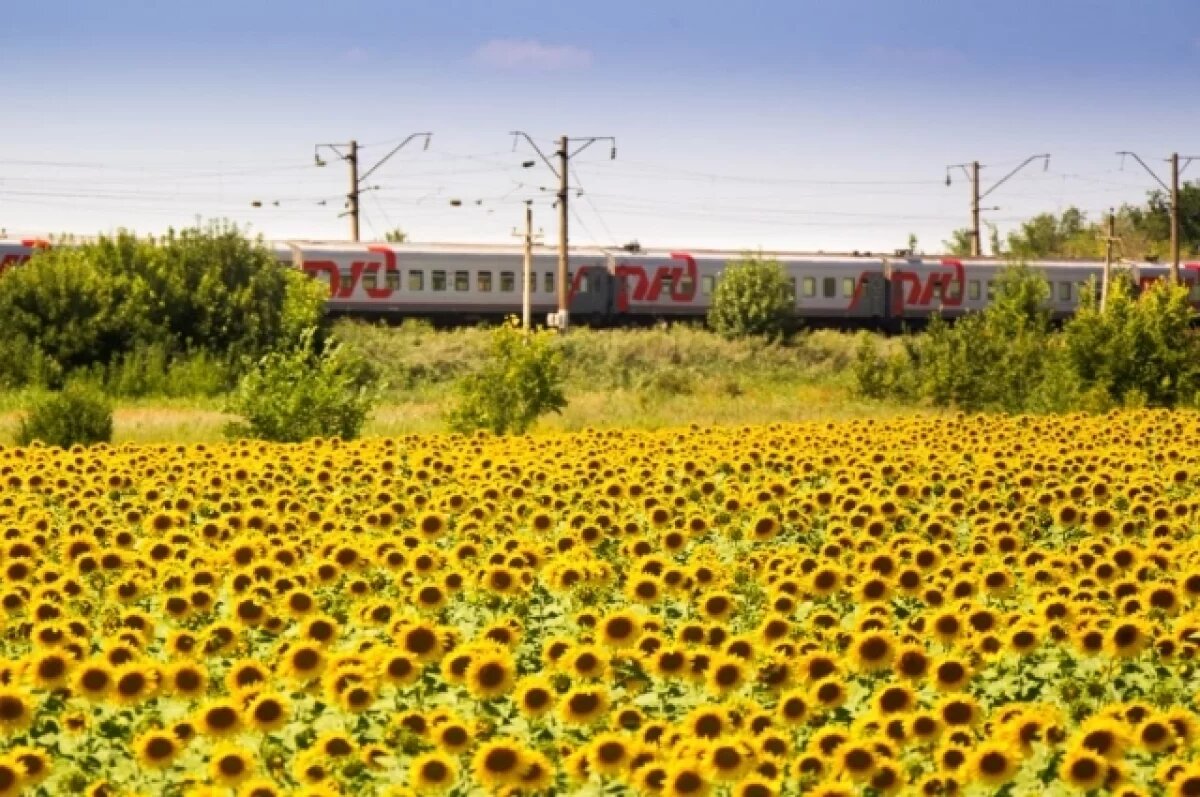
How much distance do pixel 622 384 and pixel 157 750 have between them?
38555 mm

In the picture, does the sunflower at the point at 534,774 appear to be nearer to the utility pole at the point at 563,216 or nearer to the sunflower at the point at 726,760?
the sunflower at the point at 726,760

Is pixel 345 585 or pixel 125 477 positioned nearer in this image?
pixel 345 585

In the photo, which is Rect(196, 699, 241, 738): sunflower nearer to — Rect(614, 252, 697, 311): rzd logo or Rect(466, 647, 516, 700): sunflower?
Rect(466, 647, 516, 700): sunflower

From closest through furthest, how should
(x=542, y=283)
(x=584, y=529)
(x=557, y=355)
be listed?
1. (x=584, y=529)
2. (x=557, y=355)
3. (x=542, y=283)

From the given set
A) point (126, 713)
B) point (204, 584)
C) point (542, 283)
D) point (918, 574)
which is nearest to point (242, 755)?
point (126, 713)

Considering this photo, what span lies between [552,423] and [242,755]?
82.2 ft

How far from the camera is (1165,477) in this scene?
16547 mm

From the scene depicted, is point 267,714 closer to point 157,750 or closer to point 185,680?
point 157,750

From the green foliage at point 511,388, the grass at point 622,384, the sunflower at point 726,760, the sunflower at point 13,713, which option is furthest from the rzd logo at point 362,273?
the sunflower at point 726,760

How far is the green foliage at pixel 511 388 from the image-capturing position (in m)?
27.6

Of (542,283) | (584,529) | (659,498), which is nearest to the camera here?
(584,529)

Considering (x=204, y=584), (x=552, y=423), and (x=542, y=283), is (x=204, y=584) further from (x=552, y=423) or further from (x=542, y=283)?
(x=542, y=283)

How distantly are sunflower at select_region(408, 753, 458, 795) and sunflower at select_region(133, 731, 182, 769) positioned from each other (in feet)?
3.48

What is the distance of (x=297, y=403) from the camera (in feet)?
82.4
